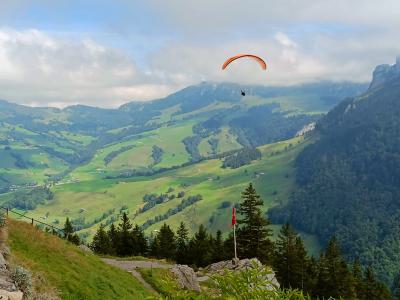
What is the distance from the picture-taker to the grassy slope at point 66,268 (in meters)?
33.3

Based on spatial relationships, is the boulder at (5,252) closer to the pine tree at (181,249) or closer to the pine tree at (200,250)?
the pine tree at (200,250)

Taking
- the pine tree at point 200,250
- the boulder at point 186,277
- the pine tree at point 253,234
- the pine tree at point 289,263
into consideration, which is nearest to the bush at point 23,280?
the boulder at point 186,277

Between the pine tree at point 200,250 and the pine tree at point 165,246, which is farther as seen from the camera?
the pine tree at point 165,246

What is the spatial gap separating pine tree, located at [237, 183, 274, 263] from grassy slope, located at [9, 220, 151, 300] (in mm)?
36385

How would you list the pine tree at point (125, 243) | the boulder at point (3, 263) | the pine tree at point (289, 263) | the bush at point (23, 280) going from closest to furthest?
the bush at point (23, 280), the boulder at point (3, 263), the pine tree at point (289, 263), the pine tree at point (125, 243)

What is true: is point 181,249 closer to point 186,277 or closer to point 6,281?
point 186,277

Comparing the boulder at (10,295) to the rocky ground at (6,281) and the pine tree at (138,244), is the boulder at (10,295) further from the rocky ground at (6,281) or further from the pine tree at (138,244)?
the pine tree at (138,244)

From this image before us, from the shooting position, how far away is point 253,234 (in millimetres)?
79812

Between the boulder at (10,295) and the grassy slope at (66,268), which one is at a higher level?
the boulder at (10,295)

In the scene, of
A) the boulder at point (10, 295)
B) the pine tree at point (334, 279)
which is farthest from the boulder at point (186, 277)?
the pine tree at point (334, 279)

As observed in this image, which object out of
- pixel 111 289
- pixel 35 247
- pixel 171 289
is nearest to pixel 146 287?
pixel 111 289

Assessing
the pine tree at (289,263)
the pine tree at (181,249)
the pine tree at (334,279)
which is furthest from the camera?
the pine tree at (181,249)

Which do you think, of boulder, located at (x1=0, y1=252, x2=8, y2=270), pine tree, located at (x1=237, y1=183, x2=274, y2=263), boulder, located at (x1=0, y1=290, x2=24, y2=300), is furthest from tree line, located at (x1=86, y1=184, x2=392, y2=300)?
boulder, located at (x1=0, y1=290, x2=24, y2=300)

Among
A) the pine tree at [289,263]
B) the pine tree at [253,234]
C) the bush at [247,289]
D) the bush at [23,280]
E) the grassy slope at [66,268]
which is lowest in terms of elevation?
the pine tree at [289,263]
